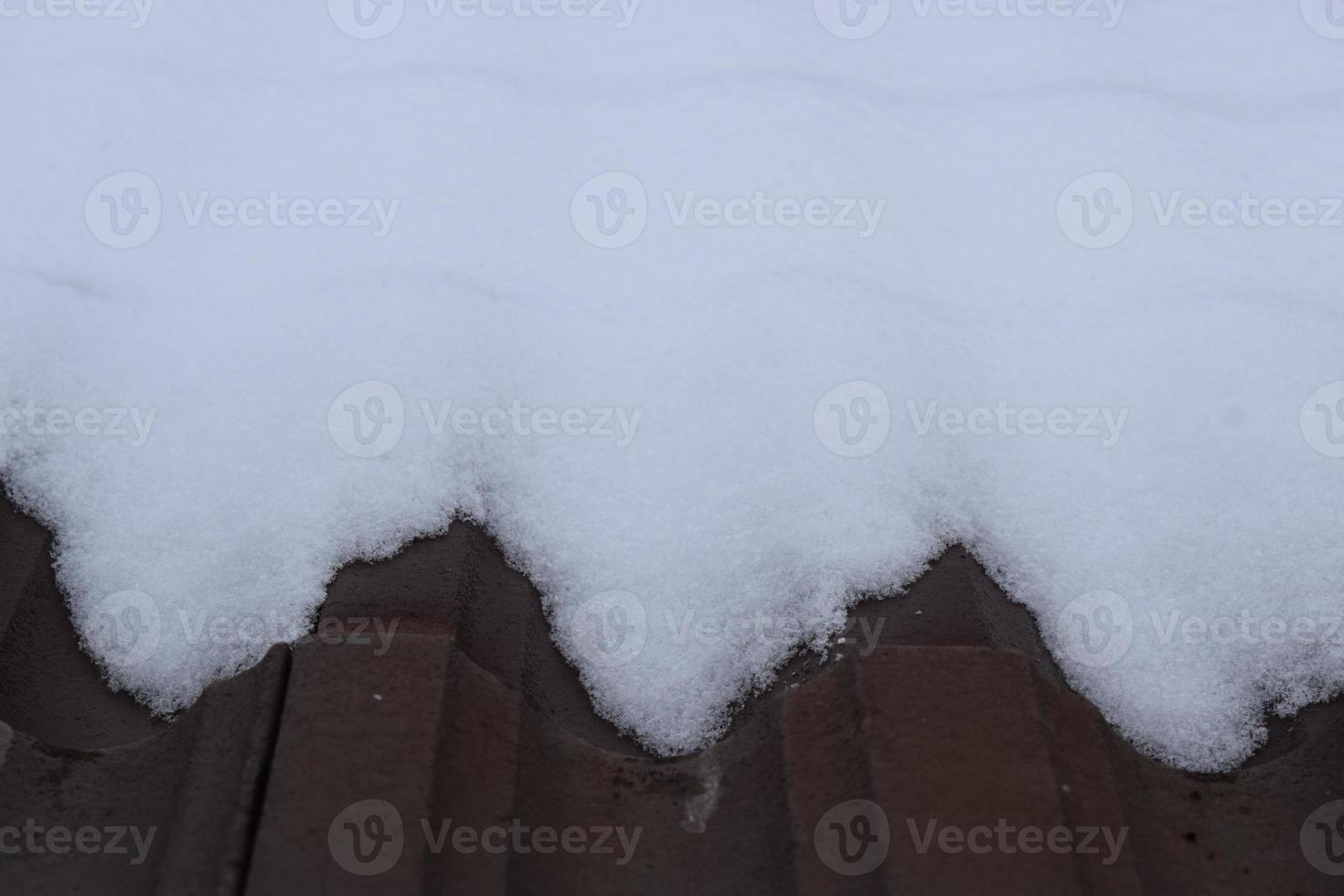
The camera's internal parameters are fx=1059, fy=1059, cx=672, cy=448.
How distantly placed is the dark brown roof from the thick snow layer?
0.09 metres

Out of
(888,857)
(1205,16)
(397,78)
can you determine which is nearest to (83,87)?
(397,78)

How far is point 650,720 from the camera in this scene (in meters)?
1.57

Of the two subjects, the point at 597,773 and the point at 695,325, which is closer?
the point at 597,773

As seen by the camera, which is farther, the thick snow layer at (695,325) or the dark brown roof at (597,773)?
the thick snow layer at (695,325)

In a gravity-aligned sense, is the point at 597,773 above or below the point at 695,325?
below

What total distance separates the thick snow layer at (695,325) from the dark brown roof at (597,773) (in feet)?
0.31

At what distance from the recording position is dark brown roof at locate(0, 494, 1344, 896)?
123 centimetres

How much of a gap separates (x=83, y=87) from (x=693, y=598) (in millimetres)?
1715

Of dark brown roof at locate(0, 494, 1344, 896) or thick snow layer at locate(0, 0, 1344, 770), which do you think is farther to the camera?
thick snow layer at locate(0, 0, 1344, 770)

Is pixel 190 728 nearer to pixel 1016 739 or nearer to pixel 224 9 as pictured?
pixel 1016 739

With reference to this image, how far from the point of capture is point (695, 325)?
1.94m

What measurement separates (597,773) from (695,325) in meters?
0.84

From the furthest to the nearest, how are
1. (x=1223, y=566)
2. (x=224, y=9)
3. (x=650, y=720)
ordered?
(x=224, y=9) → (x=1223, y=566) → (x=650, y=720)

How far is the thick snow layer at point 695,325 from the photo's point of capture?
1644 millimetres
